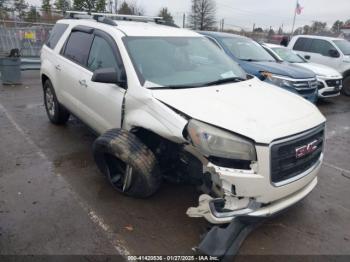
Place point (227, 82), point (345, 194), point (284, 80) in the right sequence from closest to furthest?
point (227, 82) → point (345, 194) → point (284, 80)

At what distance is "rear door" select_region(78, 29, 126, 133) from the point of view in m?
3.84

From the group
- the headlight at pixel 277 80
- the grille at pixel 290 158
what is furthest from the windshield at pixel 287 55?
the grille at pixel 290 158

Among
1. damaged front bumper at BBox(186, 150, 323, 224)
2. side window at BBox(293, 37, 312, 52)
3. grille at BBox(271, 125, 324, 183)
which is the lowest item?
damaged front bumper at BBox(186, 150, 323, 224)

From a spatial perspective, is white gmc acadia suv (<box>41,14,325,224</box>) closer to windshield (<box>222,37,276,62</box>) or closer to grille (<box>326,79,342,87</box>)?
windshield (<box>222,37,276,62</box>)

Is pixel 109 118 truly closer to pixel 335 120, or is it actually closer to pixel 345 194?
pixel 345 194

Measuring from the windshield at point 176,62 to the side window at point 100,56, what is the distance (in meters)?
0.30

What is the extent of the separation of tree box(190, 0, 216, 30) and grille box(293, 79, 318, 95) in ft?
126

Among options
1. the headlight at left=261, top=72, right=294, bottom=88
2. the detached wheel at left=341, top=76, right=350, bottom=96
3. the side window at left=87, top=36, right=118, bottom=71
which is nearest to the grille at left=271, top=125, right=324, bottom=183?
the side window at left=87, top=36, right=118, bottom=71

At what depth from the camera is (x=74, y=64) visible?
15.8 feet

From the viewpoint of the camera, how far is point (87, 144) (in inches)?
210

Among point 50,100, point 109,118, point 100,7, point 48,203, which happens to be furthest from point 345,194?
point 100,7

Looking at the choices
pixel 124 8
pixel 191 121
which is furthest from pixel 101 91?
pixel 124 8

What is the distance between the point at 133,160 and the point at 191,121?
0.76 meters

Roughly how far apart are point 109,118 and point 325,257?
268 centimetres
